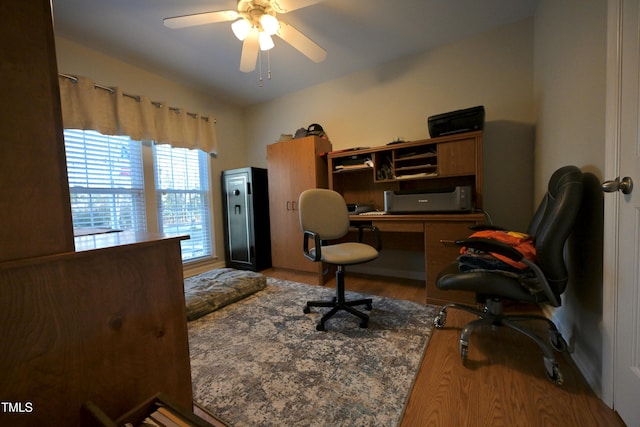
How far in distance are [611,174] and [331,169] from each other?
2076 millimetres

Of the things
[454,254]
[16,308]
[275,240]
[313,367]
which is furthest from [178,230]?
[454,254]

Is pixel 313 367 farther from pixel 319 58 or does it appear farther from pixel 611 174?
pixel 319 58

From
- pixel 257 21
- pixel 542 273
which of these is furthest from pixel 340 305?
pixel 257 21

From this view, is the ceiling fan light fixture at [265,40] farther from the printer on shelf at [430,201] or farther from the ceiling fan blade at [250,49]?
the printer on shelf at [430,201]

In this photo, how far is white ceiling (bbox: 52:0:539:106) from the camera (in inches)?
74.8

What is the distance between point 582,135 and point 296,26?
219 centimetres

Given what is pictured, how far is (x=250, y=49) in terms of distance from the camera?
1945 mm

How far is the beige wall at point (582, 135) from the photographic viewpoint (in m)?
1.14

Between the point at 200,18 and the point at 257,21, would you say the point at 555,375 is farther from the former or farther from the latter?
the point at 200,18

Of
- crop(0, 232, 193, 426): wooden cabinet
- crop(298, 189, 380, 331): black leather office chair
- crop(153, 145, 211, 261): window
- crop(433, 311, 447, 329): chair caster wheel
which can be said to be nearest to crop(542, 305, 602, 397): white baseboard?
crop(433, 311, 447, 329): chair caster wheel

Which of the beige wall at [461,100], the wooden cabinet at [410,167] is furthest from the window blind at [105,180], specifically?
the wooden cabinet at [410,167]

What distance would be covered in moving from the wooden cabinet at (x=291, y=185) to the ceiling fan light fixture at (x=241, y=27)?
1.21 m

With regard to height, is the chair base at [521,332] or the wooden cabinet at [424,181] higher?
Result: the wooden cabinet at [424,181]

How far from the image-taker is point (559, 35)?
157 centimetres
